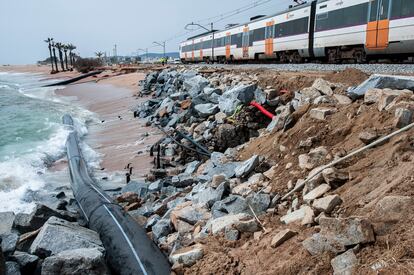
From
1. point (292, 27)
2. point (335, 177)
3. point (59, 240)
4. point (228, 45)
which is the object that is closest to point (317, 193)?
point (335, 177)

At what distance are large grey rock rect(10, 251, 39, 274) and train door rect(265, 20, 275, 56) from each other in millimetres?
20548

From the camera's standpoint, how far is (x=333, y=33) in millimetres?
17047

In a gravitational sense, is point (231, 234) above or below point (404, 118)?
below

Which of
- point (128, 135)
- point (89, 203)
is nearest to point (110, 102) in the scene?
point (128, 135)

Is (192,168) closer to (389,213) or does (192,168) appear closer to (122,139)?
(389,213)

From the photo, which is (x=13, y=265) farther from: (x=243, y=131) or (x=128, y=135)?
(x=128, y=135)

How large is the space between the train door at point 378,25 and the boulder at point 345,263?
41.1 feet

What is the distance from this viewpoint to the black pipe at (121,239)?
4516 millimetres

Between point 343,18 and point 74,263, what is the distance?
15.2 metres

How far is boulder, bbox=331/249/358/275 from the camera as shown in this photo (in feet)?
10.1

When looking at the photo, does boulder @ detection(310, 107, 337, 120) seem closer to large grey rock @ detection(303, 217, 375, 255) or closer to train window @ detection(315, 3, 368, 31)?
large grey rock @ detection(303, 217, 375, 255)

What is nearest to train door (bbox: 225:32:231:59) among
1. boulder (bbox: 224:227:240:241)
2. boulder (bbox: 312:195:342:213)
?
boulder (bbox: 224:227:240:241)

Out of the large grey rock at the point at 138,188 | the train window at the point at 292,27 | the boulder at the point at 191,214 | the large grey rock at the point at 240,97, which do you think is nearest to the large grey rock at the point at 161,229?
the boulder at the point at 191,214

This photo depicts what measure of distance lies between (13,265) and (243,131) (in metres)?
6.73
